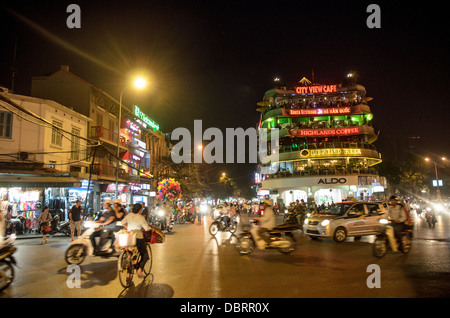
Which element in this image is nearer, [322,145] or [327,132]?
[322,145]

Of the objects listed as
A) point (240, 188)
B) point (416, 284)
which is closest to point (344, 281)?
point (416, 284)

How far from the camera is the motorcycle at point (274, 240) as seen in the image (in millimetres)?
10156

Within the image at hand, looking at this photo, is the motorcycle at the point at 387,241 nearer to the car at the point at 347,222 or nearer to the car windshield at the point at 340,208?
the car at the point at 347,222

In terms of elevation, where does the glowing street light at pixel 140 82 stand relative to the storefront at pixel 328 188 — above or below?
above

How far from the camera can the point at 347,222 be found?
42.0 ft

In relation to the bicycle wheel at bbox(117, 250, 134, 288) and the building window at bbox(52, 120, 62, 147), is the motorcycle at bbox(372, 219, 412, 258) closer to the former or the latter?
the bicycle wheel at bbox(117, 250, 134, 288)

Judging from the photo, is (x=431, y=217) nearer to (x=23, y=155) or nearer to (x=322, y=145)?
(x=23, y=155)

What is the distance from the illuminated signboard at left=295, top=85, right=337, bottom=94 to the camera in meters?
49.6

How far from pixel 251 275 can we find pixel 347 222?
719 cm

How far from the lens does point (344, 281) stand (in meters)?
6.61

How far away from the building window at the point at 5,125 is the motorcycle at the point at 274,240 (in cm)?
1705

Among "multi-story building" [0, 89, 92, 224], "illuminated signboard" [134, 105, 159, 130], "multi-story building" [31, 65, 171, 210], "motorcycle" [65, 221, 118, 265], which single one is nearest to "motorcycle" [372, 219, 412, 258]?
"motorcycle" [65, 221, 118, 265]

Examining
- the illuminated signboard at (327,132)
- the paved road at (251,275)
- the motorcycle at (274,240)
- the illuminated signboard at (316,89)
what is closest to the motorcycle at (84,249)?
the paved road at (251,275)

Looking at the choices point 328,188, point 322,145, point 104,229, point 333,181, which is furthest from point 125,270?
point 322,145
